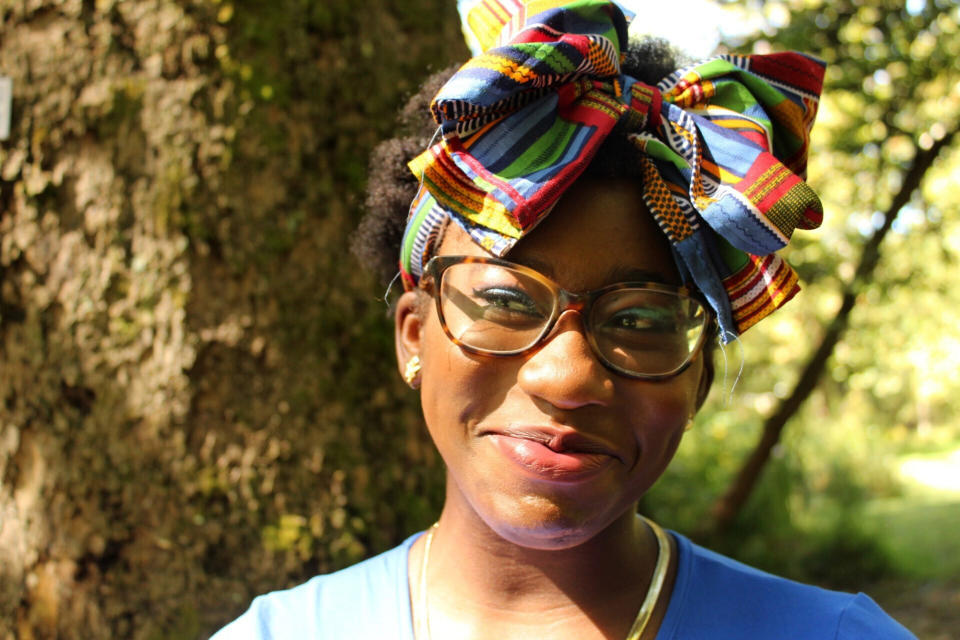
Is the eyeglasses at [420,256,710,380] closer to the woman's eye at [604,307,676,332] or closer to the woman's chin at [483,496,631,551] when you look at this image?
the woman's eye at [604,307,676,332]

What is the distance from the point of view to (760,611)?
166 centimetres

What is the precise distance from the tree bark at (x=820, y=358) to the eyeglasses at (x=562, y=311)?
3.69 meters

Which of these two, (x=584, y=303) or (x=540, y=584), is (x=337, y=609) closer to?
(x=540, y=584)

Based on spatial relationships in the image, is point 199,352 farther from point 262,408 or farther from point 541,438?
point 541,438

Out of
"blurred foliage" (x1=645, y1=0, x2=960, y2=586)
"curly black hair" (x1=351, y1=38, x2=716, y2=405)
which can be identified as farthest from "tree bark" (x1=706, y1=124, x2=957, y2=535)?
"curly black hair" (x1=351, y1=38, x2=716, y2=405)

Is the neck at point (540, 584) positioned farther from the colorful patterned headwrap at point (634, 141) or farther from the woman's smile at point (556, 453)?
the colorful patterned headwrap at point (634, 141)

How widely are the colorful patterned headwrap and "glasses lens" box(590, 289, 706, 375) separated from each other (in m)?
0.06

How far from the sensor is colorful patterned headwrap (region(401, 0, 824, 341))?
1.47 meters

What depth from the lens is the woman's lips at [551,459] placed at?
1483 millimetres

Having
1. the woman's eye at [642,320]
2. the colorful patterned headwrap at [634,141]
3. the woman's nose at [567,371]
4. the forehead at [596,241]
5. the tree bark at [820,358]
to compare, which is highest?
the colorful patterned headwrap at [634,141]

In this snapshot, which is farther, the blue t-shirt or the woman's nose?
the blue t-shirt

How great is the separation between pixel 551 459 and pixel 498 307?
29cm


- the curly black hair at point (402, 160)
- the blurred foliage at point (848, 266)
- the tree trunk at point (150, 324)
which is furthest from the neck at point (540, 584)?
the blurred foliage at point (848, 266)

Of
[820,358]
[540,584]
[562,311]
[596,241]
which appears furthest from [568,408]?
[820,358]
